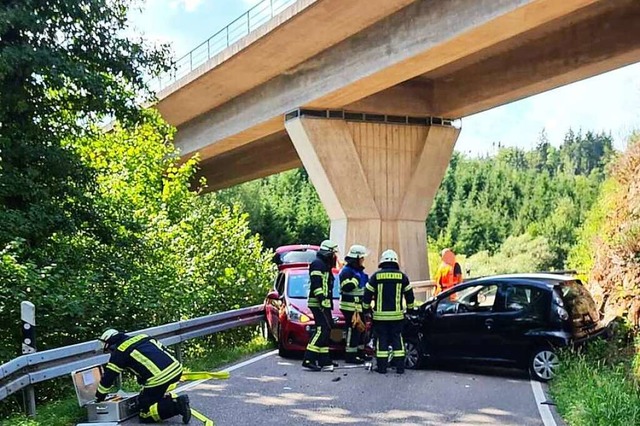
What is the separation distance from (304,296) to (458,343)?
295 cm

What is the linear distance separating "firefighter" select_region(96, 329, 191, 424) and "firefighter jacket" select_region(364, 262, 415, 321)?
12.0ft

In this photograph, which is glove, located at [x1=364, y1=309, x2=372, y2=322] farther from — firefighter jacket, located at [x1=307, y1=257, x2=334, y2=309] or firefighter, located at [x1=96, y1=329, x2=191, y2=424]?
firefighter, located at [x1=96, y1=329, x2=191, y2=424]

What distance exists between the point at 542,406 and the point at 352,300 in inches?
138

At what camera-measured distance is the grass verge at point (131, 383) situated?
676 cm

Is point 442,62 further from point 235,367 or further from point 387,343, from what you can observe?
point 235,367

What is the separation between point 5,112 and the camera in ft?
35.3

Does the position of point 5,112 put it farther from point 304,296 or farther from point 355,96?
point 355,96

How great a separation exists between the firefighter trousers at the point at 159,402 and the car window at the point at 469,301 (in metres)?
4.65

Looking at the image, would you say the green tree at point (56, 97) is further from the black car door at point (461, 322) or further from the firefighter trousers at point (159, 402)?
the black car door at point (461, 322)

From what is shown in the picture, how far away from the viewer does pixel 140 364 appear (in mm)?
6605

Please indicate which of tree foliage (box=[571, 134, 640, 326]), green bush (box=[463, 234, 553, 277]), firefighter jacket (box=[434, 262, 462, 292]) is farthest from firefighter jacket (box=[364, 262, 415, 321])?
green bush (box=[463, 234, 553, 277])

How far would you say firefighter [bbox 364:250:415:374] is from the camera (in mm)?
9703

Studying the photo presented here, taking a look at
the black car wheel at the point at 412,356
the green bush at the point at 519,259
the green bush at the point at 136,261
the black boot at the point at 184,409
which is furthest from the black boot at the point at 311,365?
the green bush at the point at 519,259

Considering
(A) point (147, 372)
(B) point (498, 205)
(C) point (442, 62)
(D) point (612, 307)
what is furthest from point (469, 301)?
(B) point (498, 205)
